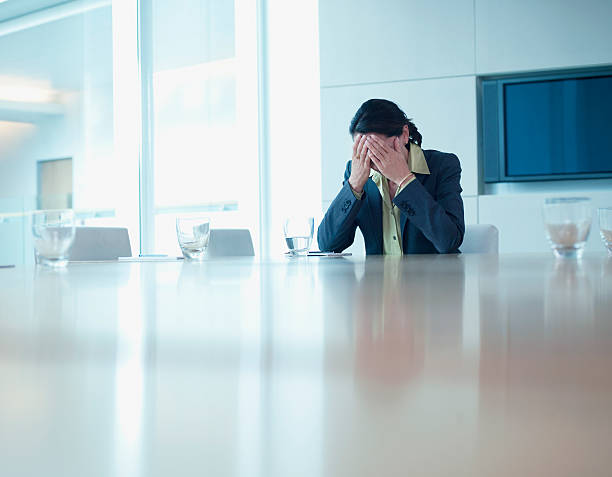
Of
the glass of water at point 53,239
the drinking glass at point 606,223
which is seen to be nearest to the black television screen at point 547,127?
the drinking glass at point 606,223

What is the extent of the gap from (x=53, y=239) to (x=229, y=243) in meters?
1.66

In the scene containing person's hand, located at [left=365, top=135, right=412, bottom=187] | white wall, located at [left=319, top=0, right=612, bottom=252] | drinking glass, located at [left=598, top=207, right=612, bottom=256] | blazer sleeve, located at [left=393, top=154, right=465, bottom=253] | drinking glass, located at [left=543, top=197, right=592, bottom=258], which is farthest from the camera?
white wall, located at [left=319, top=0, right=612, bottom=252]

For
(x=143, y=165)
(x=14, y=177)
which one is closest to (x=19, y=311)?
(x=14, y=177)

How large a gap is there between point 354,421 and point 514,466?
23mm

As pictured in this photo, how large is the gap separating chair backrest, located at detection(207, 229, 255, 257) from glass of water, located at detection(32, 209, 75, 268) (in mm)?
1475

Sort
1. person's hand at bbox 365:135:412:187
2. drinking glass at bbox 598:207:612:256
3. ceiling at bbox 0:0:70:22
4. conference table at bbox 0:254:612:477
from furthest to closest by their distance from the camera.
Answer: ceiling at bbox 0:0:70:22
person's hand at bbox 365:135:412:187
drinking glass at bbox 598:207:612:256
conference table at bbox 0:254:612:477

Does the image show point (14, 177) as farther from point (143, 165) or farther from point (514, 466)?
point (514, 466)

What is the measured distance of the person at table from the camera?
2.24m

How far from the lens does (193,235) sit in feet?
4.34

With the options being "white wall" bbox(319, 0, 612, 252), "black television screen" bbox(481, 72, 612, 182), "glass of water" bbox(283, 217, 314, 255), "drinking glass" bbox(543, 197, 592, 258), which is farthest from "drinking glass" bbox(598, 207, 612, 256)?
"black television screen" bbox(481, 72, 612, 182)

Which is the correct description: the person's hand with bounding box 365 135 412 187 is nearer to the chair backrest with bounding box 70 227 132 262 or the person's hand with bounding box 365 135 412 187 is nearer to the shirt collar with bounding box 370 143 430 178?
the shirt collar with bounding box 370 143 430 178

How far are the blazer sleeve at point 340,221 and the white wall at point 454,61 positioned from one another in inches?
83.2

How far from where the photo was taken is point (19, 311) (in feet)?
0.95

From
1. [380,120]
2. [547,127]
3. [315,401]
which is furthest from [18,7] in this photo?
[315,401]
